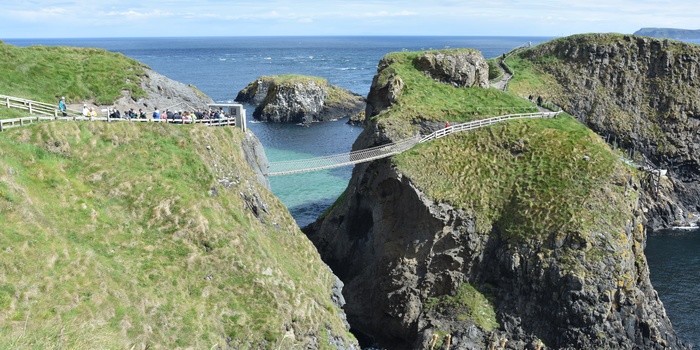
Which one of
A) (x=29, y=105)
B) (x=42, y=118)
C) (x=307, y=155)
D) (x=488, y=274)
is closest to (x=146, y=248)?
(x=42, y=118)

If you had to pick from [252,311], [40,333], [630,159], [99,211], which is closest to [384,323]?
[252,311]

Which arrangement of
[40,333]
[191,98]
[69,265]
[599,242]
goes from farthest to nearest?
[191,98]
[599,242]
[69,265]
[40,333]

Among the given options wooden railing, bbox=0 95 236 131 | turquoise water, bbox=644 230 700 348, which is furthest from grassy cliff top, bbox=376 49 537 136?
turquoise water, bbox=644 230 700 348

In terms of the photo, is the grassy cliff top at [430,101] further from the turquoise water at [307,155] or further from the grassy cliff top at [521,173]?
the turquoise water at [307,155]

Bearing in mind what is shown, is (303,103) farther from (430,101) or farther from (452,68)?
(430,101)

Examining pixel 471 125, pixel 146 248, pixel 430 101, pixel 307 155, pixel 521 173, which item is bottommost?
pixel 307 155

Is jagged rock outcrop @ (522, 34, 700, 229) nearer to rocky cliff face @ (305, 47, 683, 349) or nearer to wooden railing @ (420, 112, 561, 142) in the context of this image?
wooden railing @ (420, 112, 561, 142)

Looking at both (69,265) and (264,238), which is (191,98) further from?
(69,265)
